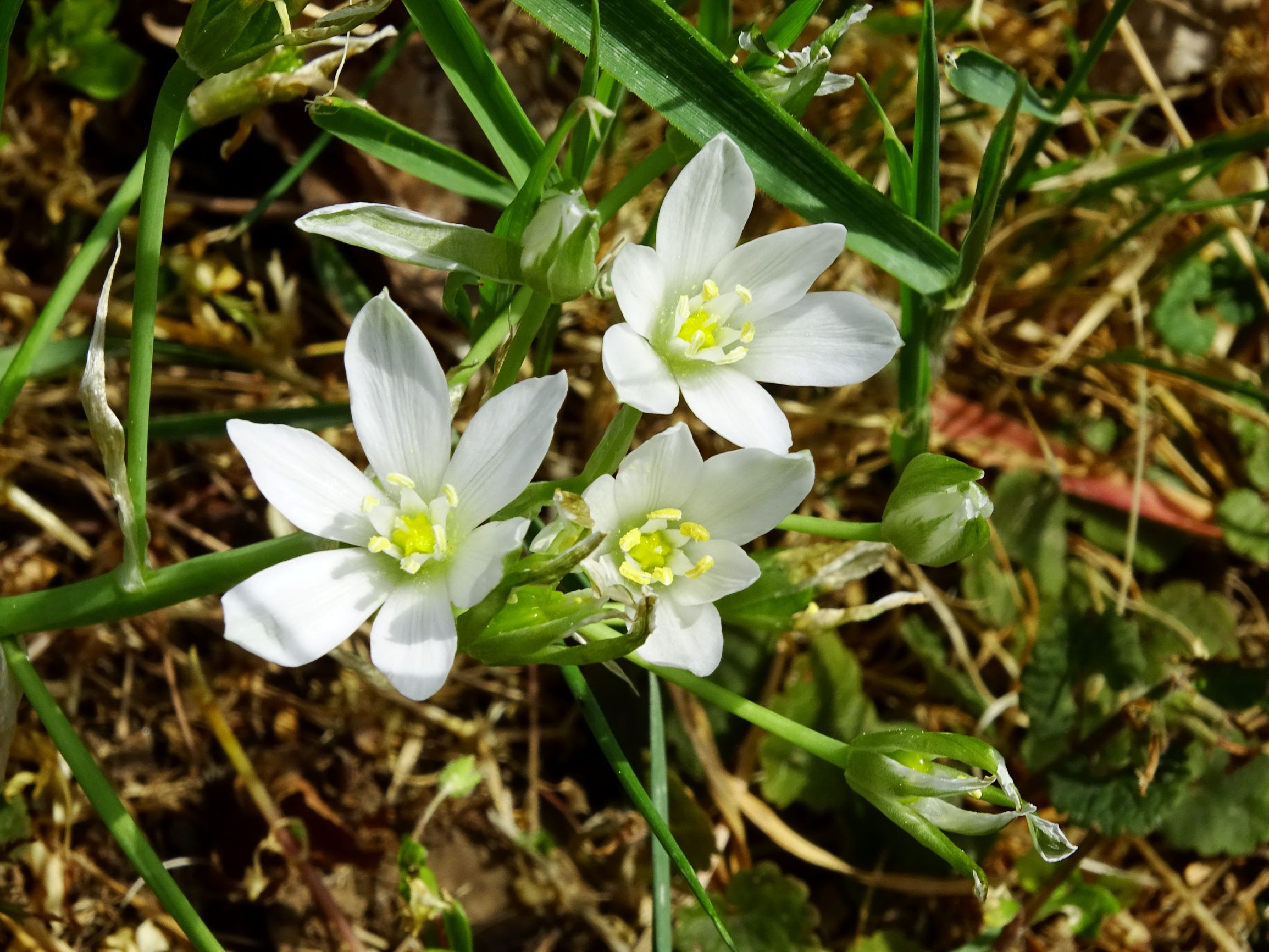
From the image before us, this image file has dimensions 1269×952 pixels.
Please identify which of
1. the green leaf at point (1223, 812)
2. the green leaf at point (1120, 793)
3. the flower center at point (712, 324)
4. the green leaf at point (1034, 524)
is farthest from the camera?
the green leaf at point (1034, 524)

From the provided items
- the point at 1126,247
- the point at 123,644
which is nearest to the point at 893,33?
the point at 1126,247

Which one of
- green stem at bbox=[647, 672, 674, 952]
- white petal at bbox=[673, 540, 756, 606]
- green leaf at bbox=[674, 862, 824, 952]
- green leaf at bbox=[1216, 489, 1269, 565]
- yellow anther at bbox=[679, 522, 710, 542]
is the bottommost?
green leaf at bbox=[674, 862, 824, 952]

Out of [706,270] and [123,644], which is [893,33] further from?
[123,644]

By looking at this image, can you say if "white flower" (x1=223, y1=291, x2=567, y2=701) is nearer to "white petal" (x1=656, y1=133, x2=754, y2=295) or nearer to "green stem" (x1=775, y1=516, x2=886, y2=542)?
"white petal" (x1=656, y1=133, x2=754, y2=295)

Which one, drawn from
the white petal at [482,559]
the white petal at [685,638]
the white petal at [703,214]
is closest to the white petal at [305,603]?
the white petal at [482,559]

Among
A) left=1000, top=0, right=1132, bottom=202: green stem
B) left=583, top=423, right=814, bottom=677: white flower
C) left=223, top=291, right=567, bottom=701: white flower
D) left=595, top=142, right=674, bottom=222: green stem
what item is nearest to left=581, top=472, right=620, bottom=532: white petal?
left=583, top=423, right=814, bottom=677: white flower

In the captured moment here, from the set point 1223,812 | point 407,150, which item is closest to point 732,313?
point 407,150

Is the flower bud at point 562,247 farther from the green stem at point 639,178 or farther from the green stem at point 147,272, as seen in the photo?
the green stem at point 147,272
